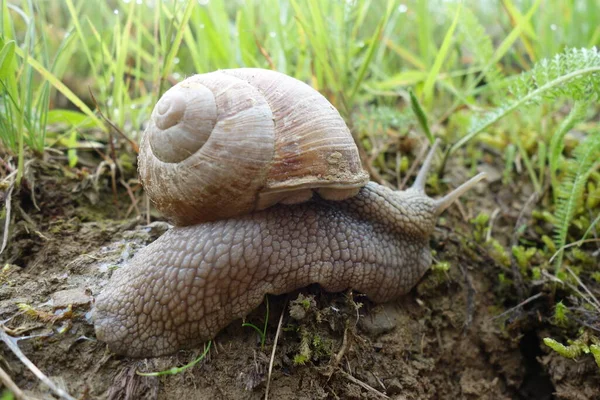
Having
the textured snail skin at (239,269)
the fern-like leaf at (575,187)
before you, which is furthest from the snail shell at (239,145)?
the fern-like leaf at (575,187)

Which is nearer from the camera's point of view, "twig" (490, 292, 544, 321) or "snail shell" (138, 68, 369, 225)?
"snail shell" (138, 68, 369, 225)

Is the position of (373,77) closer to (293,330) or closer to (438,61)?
A: (438,61)

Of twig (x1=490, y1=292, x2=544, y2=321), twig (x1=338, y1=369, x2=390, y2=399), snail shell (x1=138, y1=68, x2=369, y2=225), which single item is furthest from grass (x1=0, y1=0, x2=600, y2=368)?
twig (x1=338, y1=369, x2=390, y2=399)

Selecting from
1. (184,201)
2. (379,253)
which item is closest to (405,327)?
(379,253)

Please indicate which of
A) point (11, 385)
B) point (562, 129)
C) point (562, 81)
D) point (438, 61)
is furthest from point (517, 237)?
point (11, 385)

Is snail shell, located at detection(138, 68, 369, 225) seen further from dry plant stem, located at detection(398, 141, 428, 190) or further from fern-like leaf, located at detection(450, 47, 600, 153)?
fern-like leaf, located at detection(450, 47, 600, 153)

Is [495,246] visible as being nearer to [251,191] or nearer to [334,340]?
[334,340]

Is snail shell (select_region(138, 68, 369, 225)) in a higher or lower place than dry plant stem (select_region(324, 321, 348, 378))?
higher

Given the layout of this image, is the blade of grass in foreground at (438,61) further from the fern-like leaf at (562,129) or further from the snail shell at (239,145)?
the snail shell at (239,145)
